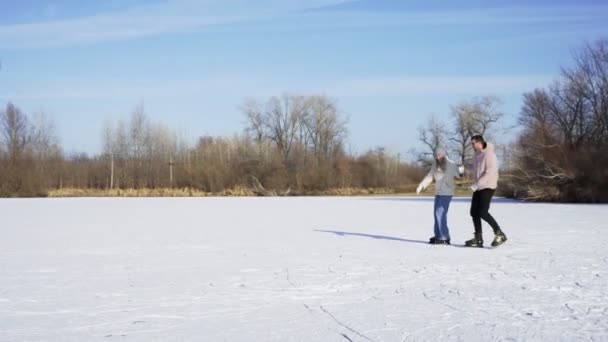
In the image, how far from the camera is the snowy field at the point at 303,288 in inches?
151

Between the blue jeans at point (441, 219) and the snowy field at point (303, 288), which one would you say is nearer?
the snowy field at point (303, 288)

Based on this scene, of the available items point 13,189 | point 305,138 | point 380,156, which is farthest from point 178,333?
point 305,138

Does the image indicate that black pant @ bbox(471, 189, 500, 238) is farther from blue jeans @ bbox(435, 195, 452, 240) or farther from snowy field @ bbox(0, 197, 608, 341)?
blue jeans @ bbox(435, 195, 452, 240)

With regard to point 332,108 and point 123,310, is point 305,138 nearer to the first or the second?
point 332,108

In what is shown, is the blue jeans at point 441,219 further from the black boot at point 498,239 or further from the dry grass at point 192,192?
the dry grass at point 192,192

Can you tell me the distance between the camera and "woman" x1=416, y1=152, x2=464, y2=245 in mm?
8578

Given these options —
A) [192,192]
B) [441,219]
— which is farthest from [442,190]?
[192,192]

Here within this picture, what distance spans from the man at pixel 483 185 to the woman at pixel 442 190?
1.74 feet

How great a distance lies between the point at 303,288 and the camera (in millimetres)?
5270

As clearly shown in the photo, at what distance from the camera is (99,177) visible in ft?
133

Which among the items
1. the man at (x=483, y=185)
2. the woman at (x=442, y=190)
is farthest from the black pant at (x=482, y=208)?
the woman at (x=442, y=190)

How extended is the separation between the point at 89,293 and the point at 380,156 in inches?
1721

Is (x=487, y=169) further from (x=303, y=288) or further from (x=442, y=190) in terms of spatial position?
(x=303, y=288)

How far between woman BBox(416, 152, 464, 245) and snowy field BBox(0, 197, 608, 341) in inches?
11.1
